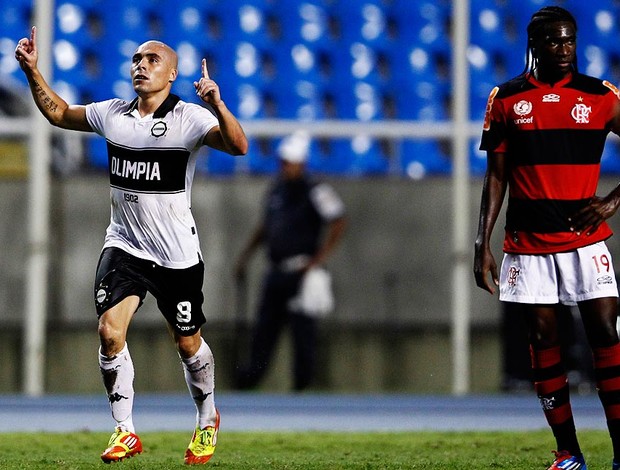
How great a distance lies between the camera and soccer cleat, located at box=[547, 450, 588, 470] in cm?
587

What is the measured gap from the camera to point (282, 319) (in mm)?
12453

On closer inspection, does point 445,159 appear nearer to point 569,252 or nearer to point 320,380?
point 320,380

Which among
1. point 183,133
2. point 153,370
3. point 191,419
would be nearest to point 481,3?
point 153,370

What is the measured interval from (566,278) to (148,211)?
2.01 m

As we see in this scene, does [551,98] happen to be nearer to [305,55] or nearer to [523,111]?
[523,111]

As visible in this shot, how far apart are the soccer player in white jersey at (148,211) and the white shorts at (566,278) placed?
1600 mm

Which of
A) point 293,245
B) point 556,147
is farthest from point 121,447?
point 293,245

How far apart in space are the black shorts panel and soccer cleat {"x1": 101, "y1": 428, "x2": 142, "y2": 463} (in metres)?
0.60

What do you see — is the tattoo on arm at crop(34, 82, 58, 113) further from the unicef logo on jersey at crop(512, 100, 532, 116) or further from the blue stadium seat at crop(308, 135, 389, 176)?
the blue stadium seat at crop(308, 135, 389, 176)

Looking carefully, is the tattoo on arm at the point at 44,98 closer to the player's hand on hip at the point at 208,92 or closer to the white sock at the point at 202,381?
the player's hand on hip at the point at 208,92

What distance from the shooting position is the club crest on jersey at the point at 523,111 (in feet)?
19.2

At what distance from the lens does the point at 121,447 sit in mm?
6117

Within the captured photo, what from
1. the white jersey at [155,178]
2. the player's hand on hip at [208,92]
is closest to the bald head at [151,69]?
the white jersey at [155,178]

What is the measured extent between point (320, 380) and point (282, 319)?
2.60 feet
